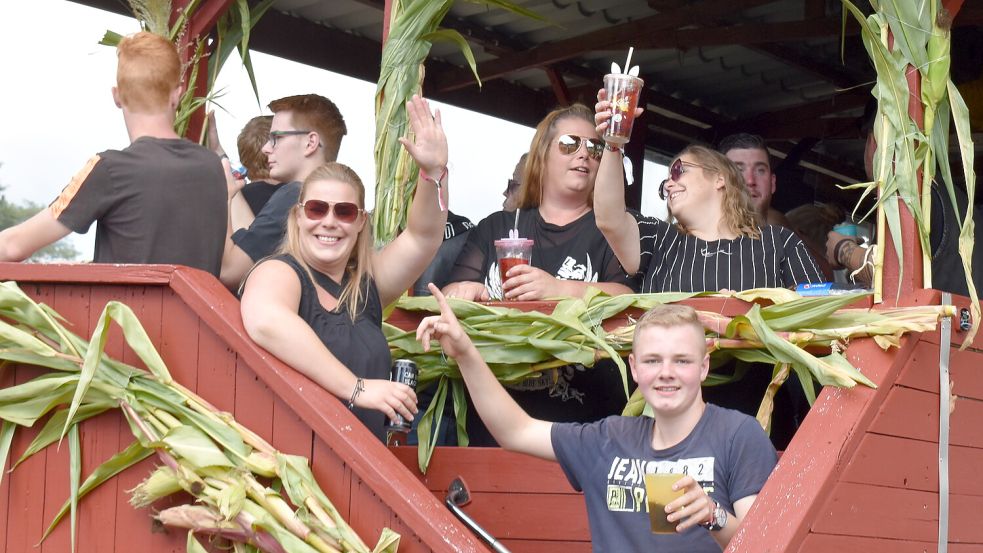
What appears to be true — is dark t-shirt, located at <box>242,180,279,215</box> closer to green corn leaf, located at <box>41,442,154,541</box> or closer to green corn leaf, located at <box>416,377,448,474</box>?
green corn leaf, located at <box>416,377,448,474</box>

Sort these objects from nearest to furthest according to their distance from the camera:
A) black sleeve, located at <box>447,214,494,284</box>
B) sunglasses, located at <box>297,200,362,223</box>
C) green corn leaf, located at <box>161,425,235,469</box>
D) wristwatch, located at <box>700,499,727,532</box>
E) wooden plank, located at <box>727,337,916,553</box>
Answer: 1. wristwatch, located at <box>700,499,727,532</box>
2. wooden plank, located at <box>727,337,916,553</box>
3. green corn leaf, located at <box>161,425,235,469</box>
4. sunglasses, located at <box>297,200,362,223</box>
5. black sleeve, located at <box>447,214,494,284</box>

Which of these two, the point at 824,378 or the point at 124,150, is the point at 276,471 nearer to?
the point at 124,150

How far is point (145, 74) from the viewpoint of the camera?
11.3 feet

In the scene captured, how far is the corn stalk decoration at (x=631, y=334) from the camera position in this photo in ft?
10.4

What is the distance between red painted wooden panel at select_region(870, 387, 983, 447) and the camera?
10.4 ft

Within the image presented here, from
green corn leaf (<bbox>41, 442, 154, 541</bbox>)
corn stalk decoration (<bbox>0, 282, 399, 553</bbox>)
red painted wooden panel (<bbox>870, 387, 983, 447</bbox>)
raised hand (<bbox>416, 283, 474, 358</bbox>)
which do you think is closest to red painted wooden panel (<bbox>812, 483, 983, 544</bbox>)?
red painted wooden panel (<bbox>870, 387, 983, 447</bbox>)

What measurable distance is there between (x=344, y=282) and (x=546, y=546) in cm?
100

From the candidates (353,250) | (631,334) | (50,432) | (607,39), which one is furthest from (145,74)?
(607,39)

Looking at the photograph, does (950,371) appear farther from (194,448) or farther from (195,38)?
(195,38)

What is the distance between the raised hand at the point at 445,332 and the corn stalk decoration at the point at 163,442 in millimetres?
448

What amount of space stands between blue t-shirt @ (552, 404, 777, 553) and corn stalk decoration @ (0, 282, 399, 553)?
51 centimetres

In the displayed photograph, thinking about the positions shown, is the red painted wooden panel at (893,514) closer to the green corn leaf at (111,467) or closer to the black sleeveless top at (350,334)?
the black sleeveless top at (350,334)

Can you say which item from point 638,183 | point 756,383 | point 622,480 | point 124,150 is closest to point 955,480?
point 756,383

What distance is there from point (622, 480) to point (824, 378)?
2.10 feet
